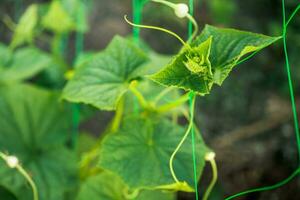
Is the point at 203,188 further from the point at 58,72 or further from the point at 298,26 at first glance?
the point at 298,26

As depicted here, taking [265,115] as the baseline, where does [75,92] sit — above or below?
below

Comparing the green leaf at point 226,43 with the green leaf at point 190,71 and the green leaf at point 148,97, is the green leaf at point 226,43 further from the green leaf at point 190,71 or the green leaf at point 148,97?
the green leaf at point 148,97

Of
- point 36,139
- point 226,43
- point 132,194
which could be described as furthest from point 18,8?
point 226,43

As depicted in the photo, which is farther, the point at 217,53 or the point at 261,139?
the point at 261,139

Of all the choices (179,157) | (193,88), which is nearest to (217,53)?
(193,88)

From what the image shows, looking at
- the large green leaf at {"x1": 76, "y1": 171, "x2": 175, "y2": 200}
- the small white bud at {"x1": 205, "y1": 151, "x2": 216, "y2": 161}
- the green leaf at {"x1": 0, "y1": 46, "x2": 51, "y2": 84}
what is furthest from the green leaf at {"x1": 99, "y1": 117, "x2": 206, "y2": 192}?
the green leaf at {"x1": 0, "y1": 46, "x2": 51, "y2": 84}

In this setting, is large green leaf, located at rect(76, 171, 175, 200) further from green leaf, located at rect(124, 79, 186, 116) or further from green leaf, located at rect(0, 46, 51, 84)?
green leaf, located at rect(0, 46, 51, 84)
